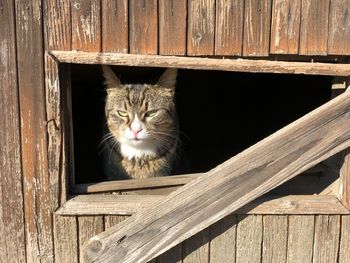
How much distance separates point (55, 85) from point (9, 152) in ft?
1.29

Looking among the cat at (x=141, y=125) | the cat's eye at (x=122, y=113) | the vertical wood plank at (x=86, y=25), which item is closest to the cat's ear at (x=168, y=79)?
the cat at (x=141, y=125)

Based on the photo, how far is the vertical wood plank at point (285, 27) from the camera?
2072 millimetres

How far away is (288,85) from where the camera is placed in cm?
448

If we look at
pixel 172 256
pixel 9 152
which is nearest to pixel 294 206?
pixel 172 256

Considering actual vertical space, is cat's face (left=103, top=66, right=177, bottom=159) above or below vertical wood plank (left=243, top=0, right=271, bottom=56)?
below

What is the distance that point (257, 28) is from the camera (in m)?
2.09

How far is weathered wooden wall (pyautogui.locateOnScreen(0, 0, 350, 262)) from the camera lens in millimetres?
2037

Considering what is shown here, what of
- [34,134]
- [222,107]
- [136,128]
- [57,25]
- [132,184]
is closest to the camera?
[57,25]

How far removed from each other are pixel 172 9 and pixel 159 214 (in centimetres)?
96

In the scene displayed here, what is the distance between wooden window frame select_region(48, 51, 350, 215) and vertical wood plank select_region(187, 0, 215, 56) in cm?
6

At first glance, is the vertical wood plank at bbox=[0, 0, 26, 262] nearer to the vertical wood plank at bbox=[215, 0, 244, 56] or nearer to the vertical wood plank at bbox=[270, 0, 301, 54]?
the vertical wood plank at bbox=[215, 0, 244, 56]

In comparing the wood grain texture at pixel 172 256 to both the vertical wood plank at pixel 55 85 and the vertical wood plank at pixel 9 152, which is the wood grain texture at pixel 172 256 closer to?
the vertical wood plank at pixel 55 85

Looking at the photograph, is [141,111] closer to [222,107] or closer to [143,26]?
[143,26]

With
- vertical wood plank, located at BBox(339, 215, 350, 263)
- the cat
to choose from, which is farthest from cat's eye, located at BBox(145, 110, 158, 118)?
vertical wood plank, located at BBox(339, 215, 350, 263)
